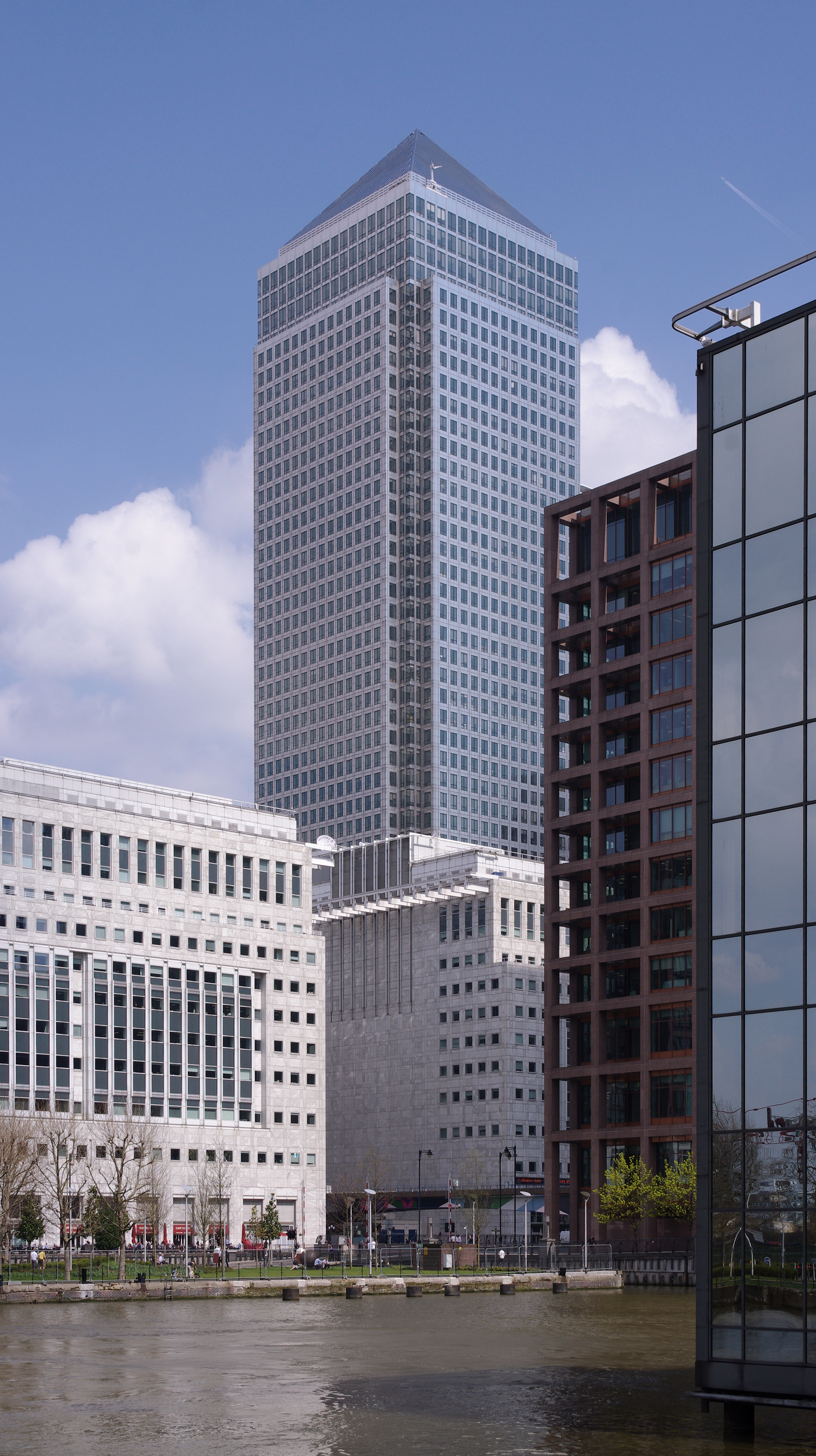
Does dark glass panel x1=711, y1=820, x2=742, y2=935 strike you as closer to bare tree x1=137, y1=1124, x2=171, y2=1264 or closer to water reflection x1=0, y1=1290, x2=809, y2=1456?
water reflection x1=0, y1=1290, x2=809, y2=1456

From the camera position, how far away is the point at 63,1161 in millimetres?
137500

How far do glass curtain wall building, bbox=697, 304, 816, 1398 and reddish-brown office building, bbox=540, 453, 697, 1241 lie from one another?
8816 cm

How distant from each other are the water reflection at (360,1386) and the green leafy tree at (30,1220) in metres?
41.9

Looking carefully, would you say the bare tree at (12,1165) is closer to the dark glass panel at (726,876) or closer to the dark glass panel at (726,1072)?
the dark glass panel at (726,1072)

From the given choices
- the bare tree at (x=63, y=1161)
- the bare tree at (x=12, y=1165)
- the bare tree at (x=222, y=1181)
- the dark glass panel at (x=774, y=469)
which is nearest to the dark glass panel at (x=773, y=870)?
the dark glass panel at (x=774, y=469)

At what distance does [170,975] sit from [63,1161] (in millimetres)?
19180

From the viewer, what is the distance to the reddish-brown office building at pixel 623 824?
130m

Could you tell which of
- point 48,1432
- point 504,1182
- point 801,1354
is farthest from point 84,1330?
point 504,1182

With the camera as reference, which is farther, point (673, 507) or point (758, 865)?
point (673, 507)

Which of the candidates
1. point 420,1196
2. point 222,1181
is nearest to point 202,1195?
point 222,1181

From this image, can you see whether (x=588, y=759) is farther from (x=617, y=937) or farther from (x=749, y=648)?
(x=749, y=648)

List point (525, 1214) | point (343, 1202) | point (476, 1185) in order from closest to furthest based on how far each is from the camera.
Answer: point (525, 1214) < point (476, 1185) < point (343, 1202)

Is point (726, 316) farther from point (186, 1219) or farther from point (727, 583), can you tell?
point (186, 1219)

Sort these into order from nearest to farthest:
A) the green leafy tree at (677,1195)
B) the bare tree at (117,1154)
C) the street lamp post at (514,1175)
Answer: the green leafy tree at (677,1195) → the bare tree at (117,1154) → the street lamp post at (514,1175)
